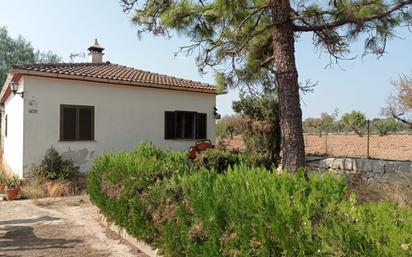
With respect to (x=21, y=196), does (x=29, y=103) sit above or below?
above

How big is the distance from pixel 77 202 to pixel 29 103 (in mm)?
3723

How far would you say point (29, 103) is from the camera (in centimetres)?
1077

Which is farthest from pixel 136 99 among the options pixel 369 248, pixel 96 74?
pixel 369 248

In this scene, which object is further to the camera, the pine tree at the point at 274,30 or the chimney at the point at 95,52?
the chimney at the point at 95,52

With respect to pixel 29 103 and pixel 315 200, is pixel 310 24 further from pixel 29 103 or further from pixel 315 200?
pixel 29 103

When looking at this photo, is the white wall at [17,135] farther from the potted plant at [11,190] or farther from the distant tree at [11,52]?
the distant tree at [11,52]

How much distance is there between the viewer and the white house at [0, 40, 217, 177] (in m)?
10.9

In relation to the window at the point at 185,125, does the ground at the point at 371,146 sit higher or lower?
lower

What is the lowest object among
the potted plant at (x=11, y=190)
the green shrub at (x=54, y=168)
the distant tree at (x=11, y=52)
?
the potted plant at (x=11, y=190)

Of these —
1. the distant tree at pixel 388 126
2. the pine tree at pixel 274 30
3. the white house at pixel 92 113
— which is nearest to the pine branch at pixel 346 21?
the pine tree at pixel 274 30

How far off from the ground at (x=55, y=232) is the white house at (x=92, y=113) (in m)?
2.76

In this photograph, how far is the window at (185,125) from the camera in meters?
13.9

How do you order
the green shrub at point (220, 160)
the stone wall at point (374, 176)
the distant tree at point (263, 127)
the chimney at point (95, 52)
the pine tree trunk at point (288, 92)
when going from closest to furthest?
1. the stone wall at point (374, 176)
2. the pine tree trunk at point (288, 92)
3. the green shrub at point (220, 160)
4. the distant tree at point (263, 127)
5. the chimney at point (95, 52)

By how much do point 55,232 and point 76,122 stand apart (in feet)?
19.5
